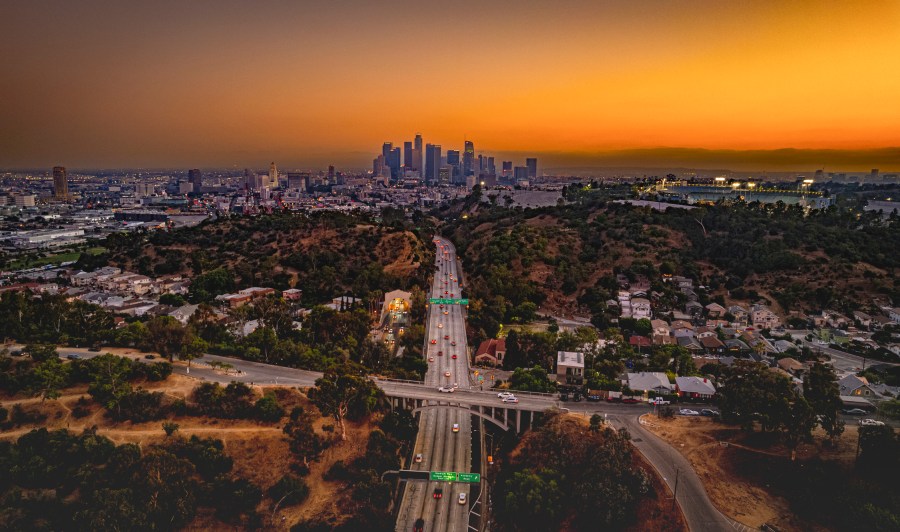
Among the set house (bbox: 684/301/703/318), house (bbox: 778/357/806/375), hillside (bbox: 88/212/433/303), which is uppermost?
hillside (bbox: 88/212/433/303)

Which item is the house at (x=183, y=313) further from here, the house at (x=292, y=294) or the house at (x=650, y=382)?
the house at (x=650, y=382)

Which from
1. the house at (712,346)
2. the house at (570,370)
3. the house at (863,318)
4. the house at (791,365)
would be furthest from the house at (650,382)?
the house at (863,318)

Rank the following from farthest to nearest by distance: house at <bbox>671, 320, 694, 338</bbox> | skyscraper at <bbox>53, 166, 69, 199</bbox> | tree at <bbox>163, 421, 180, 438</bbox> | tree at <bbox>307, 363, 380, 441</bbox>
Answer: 1. skyscraper at <bbox>53, 166, 69, 199</bbox>
2. house at <bbox>671, 320, 694, 338</bbox>
3. tree at <bbox>307, 363, 380, 441</bbox>
4. tree at <bbox>163, 421, 180, 438</bbox>

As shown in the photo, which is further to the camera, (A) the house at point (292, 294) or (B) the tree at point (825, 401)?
(A) the house at point (292, 294)

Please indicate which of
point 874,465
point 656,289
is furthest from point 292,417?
point 656,289

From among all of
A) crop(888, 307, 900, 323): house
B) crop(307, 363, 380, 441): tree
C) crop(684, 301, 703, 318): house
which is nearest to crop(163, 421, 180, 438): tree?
crop(307, 363, 380, 441): tree

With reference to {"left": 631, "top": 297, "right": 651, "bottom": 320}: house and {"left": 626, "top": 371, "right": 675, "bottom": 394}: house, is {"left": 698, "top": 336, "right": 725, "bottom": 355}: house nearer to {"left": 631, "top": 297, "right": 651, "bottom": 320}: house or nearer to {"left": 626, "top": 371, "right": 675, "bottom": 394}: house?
{"left": 631, "top": 297, "right": 651, "bottom": 320}: house

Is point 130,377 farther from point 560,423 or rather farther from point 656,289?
point 656,289
